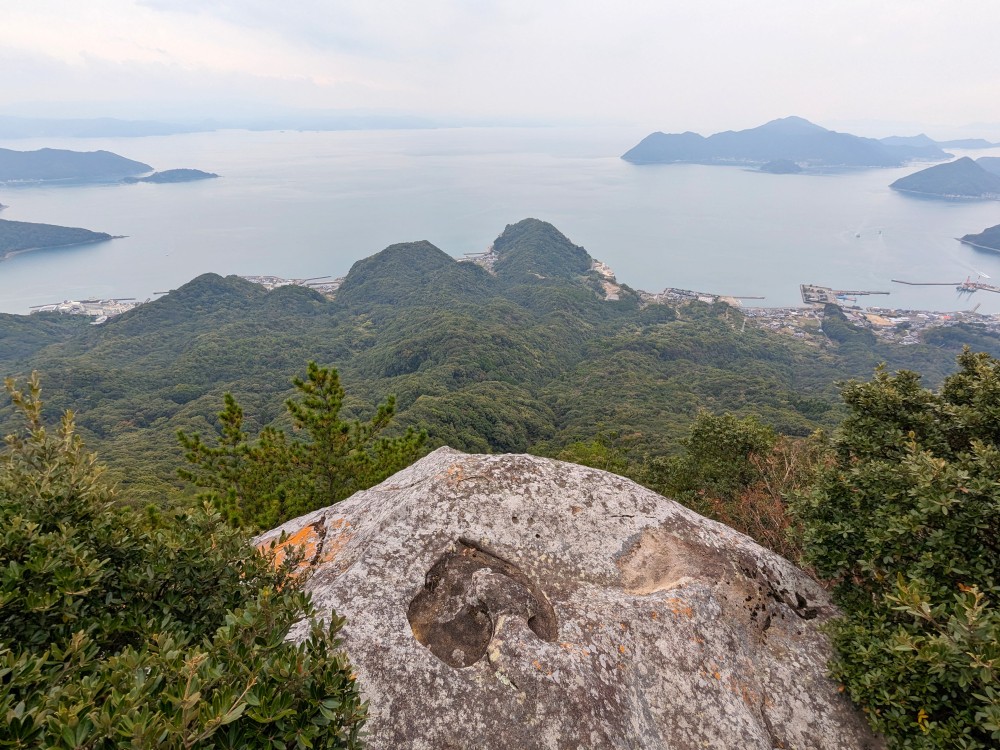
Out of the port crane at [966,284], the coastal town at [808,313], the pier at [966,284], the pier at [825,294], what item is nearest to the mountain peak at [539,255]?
the coastal town at [808,313]

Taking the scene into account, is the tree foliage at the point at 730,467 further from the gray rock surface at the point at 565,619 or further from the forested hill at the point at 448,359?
the forested hill at the point at 448,359

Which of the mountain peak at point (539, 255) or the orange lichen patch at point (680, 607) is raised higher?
the orange lichen patch at point (680, 607)

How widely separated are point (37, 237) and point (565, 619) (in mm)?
234127

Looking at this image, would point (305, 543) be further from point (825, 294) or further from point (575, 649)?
point (825, 294)

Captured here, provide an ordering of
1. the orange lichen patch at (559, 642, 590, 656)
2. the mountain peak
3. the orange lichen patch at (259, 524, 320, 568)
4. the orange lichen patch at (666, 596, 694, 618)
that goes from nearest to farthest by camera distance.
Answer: the orange lichen patch at (559, 642, 590, 656) < the orange lichen patch at (666, 596, 694, 618) < the orange lichen patch at (259, 524, 320, 568) < the mountain peak

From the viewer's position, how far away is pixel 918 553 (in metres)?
5.64

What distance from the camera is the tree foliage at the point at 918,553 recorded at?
14.4 ft

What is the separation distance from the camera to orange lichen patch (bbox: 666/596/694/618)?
6145 millimetres

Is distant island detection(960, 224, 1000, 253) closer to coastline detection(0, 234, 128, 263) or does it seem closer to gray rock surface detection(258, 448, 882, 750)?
gray rock surface detection(258, 448, 882, 750)

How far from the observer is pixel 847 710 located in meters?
5.61

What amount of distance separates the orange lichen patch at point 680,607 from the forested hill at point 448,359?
39618mm

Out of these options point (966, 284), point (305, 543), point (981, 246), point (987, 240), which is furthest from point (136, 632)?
point (987, 240)

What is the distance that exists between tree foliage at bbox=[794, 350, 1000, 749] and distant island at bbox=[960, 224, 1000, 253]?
23526 centimetres

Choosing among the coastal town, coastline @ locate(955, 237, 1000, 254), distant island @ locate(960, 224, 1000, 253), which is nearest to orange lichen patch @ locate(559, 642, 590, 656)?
the coastal town
